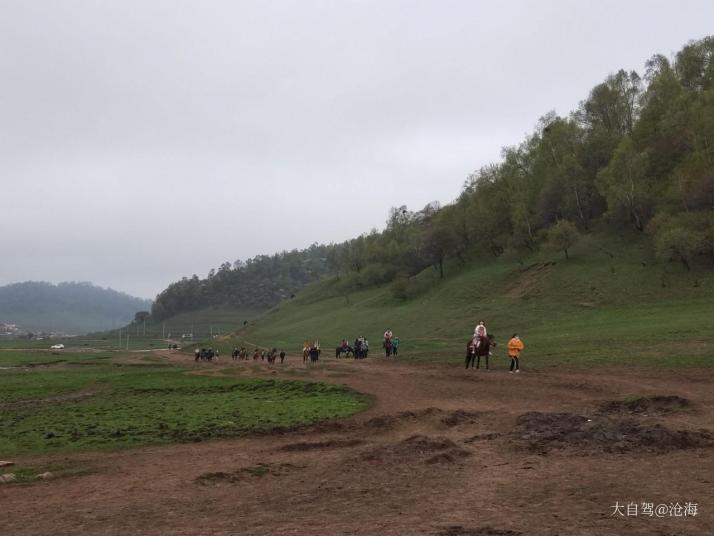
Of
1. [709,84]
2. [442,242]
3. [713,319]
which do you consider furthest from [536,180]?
[713,319]

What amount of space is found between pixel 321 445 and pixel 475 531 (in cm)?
797

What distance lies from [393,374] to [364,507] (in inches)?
870

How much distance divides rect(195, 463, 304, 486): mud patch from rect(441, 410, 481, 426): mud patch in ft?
19.2

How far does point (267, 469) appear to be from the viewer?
12359mm

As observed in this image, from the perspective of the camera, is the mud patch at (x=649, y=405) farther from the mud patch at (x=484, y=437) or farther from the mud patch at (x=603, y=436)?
the mud patch at (x=484, y=437)

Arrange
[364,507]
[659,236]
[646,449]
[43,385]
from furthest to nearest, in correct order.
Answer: [659,236] < [43,385] < [646,449] < [364,507]

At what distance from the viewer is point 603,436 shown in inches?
511

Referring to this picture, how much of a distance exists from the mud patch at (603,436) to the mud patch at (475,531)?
532cm

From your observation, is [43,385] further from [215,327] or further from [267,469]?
[215,327]

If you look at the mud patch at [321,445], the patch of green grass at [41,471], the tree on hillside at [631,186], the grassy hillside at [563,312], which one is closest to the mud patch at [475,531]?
the mud patch at [321,445]

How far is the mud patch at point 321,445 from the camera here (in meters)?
14.6

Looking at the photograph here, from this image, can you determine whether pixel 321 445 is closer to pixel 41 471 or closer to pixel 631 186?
pixel 41 471

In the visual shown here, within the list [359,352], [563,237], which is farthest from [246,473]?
[563,237]

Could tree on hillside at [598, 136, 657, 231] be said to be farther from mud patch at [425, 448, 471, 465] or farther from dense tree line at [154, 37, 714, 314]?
mud patch at [425, 448, 471, 465]
